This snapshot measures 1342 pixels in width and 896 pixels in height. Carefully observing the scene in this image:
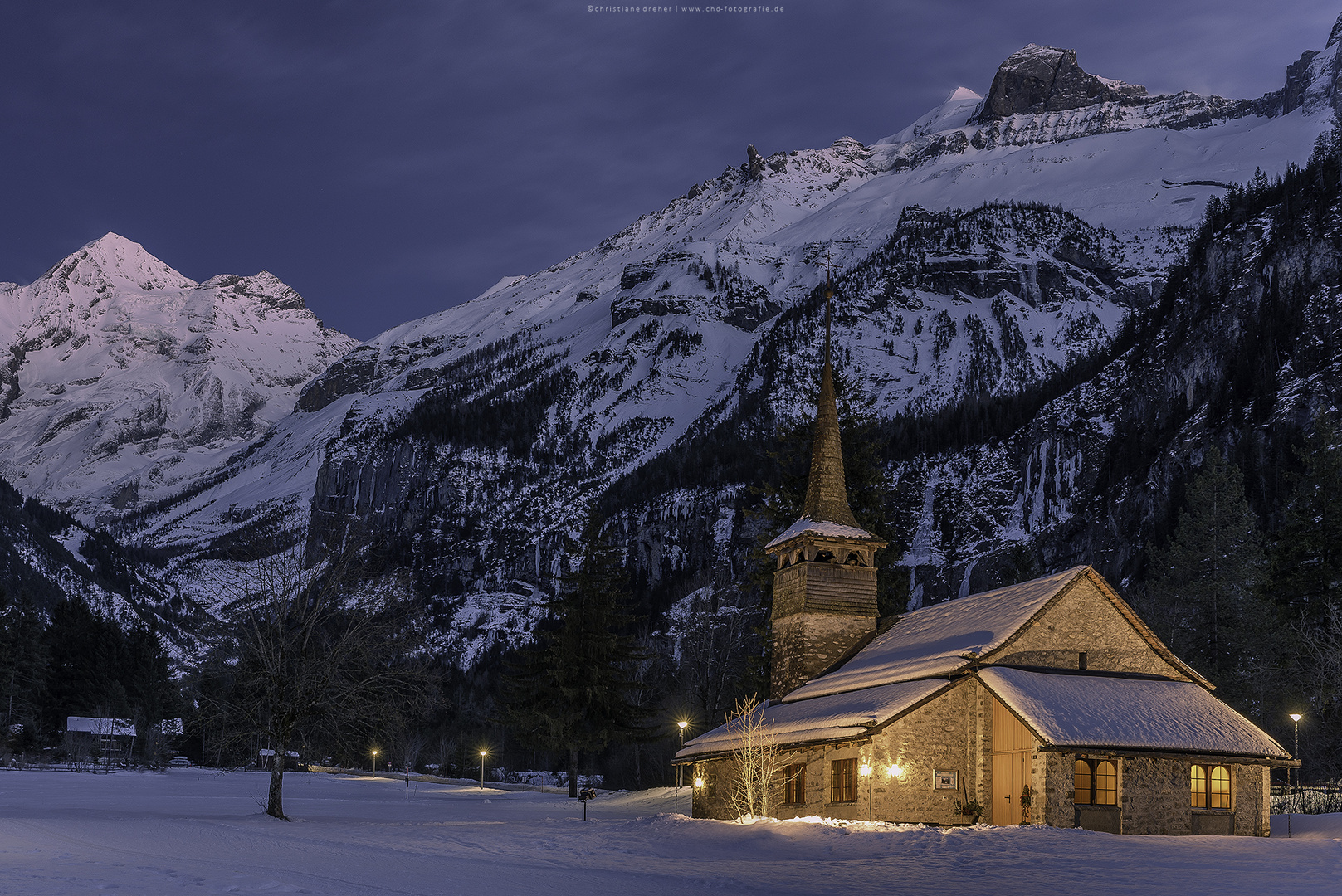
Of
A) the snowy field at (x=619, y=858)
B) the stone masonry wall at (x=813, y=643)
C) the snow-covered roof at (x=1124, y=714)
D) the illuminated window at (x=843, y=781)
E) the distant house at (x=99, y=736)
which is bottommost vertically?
the distant house at (x=99, y=736)

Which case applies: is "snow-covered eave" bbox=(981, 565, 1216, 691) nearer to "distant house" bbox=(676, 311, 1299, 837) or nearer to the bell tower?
"distant house" bbox=(676, 311, 1299, 837)

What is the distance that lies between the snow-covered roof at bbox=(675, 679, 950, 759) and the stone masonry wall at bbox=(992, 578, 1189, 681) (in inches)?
110

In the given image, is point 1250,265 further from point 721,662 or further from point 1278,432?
point 721,662

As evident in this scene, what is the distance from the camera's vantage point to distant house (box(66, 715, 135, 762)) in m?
87.4

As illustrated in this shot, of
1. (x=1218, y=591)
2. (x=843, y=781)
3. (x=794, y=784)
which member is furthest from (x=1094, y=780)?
(x=1218, y=591)

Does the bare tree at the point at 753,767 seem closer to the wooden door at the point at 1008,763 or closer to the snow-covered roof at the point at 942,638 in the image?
the snow-covered roof at the point at 942,638

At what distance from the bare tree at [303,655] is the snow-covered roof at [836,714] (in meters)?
10.4

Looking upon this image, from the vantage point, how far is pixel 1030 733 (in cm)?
2695

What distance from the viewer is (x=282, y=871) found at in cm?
1934

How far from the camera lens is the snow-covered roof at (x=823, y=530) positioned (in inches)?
1565

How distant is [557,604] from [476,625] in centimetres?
12712

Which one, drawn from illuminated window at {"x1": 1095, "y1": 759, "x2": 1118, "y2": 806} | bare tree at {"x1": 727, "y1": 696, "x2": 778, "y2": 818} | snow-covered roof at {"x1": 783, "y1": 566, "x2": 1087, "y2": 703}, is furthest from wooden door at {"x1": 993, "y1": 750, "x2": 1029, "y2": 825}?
bare tree at {"x1": 727, "y1": 696, "x2": 778, "y2": 818}

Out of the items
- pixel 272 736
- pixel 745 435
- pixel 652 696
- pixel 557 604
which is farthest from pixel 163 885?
pixel 745 435

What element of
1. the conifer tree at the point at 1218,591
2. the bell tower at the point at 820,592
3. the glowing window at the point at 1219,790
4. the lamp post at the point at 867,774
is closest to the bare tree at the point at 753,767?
the lamp post at the point at 867,774
